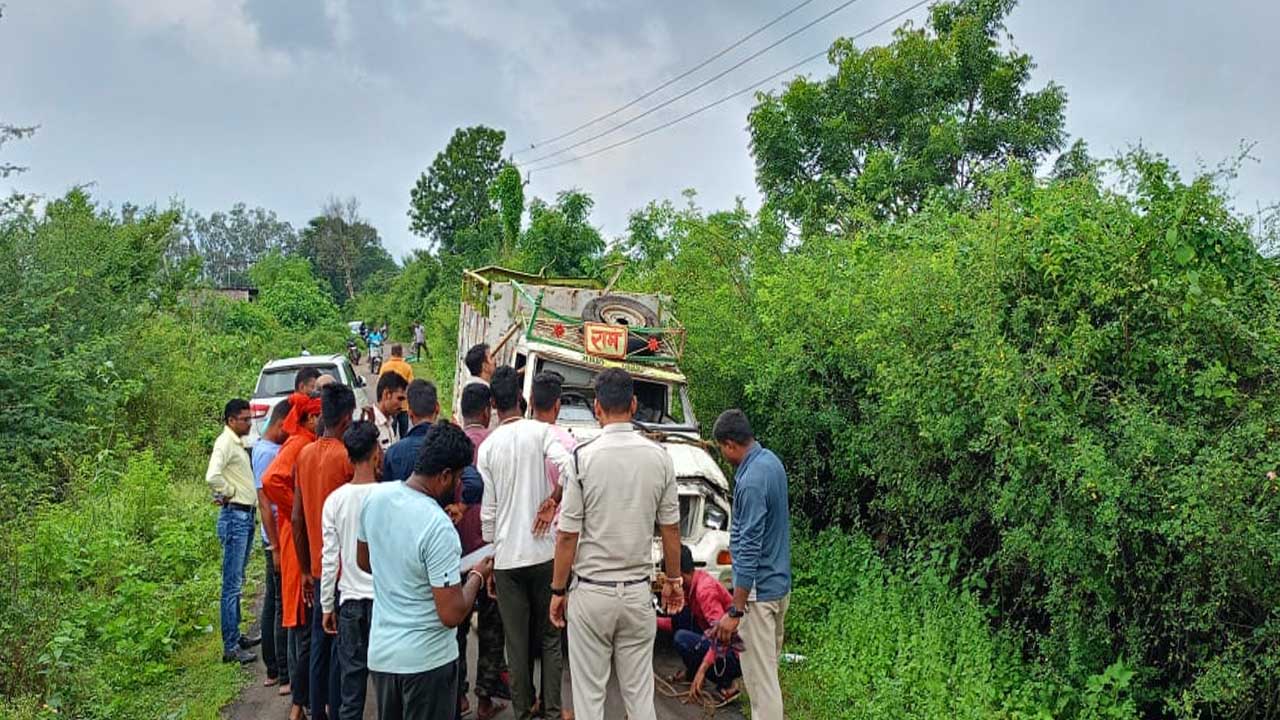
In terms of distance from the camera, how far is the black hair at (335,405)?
471 cm

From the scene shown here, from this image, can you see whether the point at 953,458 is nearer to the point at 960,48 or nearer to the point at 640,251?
the point at 640,251

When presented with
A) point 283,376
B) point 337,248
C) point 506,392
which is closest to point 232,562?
point 506,392

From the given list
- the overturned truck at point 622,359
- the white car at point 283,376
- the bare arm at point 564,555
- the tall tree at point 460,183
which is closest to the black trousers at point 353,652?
the bare arm at point 564,555

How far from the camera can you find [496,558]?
15.4 ft

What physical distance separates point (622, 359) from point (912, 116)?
12902 millimetres

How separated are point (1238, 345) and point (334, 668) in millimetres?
5160

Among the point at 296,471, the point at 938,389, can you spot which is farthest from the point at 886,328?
the point at 296,471

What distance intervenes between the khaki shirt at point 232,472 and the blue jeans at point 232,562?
13cm

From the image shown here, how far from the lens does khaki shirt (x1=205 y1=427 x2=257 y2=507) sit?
6.14 m

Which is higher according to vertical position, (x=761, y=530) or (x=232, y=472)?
(x=232, y=472)

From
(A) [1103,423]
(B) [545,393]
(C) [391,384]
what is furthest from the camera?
(C) [391,384]

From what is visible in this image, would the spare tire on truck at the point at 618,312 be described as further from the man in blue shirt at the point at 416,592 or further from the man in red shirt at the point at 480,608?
the man in blue shirt at the point at 416,592

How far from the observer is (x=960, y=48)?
1873 centimetres

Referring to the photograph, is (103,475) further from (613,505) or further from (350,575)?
(613,505)
